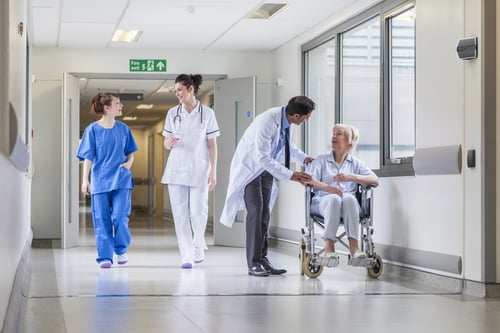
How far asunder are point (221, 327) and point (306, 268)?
256 centimetres

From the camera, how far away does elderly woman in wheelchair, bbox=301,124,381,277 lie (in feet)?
20.8

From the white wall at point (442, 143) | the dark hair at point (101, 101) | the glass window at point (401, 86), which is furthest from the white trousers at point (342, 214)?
the dark hair at point (101, 101)

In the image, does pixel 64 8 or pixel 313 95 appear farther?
pixel 313 95

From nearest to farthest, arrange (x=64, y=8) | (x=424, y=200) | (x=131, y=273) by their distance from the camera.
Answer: (x=424, y=200)
(x=131, y=273)
(x=64, y=8)

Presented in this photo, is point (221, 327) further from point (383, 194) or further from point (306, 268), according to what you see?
point (383, 194)

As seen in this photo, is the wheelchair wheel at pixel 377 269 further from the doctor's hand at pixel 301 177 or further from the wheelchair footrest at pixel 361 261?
the doctor's hand at pixel 301 177

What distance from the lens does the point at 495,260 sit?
5336 millimetres

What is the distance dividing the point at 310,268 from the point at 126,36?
4653 mm

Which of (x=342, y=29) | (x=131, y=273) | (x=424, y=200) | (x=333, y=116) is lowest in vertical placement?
(x=131, y=273)

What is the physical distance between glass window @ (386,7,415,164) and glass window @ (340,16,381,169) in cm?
40

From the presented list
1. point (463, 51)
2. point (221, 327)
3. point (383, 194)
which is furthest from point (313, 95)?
point (221, 327)

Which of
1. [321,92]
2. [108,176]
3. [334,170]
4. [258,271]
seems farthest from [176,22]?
[258,271]

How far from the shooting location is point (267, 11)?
877cm

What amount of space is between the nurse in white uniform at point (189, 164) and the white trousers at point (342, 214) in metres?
1.24
